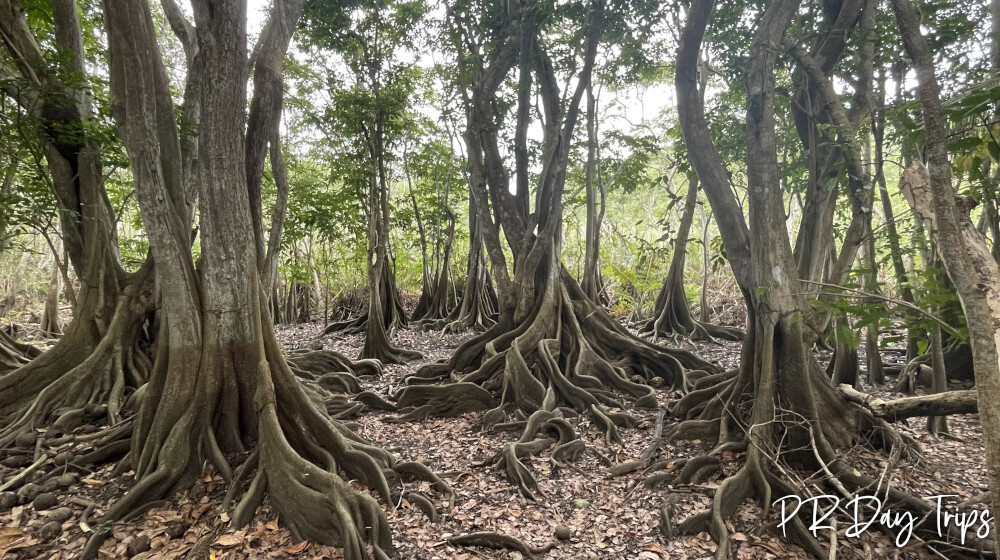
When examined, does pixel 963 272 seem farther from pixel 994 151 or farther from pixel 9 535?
pixel 9 535

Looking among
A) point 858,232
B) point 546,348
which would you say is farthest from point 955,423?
point 546,348

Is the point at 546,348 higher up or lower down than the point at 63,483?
higher up

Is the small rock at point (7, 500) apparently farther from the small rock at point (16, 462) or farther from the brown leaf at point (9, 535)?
the small rock at point (16, 462)

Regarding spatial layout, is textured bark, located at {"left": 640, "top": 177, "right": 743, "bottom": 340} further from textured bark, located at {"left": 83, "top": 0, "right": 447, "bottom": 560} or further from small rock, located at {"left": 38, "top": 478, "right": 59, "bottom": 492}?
small rock, located at {"left": 38, "top": 478, "right": 59, "bottom": 492}

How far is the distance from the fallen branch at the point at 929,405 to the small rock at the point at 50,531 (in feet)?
18.6

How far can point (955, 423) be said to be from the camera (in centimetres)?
507

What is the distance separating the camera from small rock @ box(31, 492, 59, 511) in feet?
11.3

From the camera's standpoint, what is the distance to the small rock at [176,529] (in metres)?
3.20

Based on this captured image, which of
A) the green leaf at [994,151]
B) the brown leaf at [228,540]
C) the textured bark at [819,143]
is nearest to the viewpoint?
the green leaf at [994,151]

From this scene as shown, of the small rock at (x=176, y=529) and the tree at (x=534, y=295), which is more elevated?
the tree at (x=534, y=295)

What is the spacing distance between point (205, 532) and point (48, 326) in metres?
10.3

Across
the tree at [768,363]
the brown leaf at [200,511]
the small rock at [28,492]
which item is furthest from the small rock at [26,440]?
the tree at [768,363]

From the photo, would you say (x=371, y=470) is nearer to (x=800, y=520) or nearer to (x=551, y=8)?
(x=800, y=520)

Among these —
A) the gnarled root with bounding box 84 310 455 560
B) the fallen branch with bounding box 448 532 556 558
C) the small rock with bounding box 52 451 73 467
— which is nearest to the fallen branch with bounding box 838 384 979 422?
the fallen branch with bounding box 448 532 556 558
